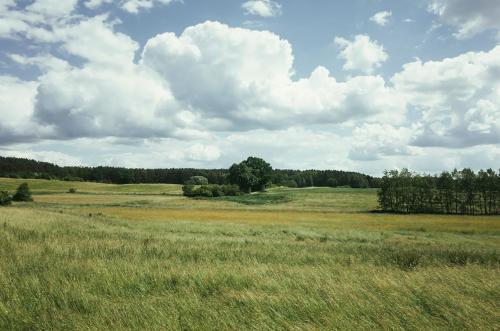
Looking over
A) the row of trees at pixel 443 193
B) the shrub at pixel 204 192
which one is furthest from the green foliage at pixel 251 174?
the row of trees at pixel 443 193

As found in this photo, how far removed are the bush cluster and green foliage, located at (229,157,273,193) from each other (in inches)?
265

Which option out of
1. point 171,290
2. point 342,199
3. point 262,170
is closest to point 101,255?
point 171,290

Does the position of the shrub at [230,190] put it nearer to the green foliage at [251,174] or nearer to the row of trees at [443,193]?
the green foliage at [251,174]

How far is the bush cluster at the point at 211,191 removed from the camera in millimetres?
118438

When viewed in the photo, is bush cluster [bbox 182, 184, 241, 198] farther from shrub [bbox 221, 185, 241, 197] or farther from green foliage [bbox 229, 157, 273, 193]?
green foliage [bbox 229, 157, 273, 193]

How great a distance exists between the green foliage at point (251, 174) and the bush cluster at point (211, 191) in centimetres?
673

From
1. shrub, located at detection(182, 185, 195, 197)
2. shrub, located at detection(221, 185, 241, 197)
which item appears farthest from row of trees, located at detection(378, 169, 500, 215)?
shrub, located at detection(182, 185, 195, 197)

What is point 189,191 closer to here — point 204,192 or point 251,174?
point 204,192

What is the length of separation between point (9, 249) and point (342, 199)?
98.4 metres

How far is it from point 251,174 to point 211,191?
17.6 m

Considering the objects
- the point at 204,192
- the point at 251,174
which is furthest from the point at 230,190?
the point at 251,174

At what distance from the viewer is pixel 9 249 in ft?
43.1

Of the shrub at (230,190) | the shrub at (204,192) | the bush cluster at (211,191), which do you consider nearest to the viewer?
the shrub at (204,192)

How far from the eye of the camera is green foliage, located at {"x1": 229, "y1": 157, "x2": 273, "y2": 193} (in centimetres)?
13138
